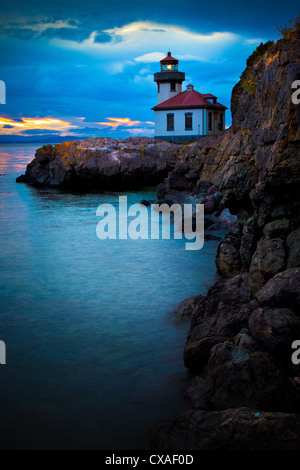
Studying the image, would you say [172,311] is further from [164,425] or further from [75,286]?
[164,425]

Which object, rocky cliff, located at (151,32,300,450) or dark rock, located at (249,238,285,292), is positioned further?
dark rock, located at (249,238,285,292)

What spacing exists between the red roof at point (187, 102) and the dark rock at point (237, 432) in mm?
48261

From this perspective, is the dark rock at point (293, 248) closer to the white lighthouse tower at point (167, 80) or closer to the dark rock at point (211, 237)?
the dark rock at point (211, 237)

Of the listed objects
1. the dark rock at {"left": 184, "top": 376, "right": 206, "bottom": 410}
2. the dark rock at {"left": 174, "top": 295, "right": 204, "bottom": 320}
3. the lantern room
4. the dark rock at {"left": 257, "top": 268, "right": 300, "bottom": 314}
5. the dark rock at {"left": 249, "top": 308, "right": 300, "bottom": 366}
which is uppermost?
the lantern room

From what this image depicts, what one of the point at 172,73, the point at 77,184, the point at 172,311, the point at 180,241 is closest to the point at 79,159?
the point at 77,184

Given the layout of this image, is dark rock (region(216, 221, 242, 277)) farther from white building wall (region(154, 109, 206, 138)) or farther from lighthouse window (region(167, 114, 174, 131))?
lighthouse window (region(167, 114, 174, 131))

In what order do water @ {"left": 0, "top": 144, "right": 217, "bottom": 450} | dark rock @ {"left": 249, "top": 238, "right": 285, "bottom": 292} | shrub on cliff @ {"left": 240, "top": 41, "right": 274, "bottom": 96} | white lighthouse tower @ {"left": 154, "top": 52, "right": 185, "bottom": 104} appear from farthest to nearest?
white lighthouse tower @ {"left": 154, "top": 52, "right": 185, "bottom": 104} < shrub on cliff @ {"left": 240, "top": 41, "right": 274, "bottom": 96} < dark rock @ {"left": 249, "top": 238, "right": 285, "bottom": 292} < water @ {"left": 0, "top": 144, "right": 217, "bottom": 450}

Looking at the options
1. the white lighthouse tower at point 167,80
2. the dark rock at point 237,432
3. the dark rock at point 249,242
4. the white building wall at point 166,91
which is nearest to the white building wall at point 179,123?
the white building wall at point 166,91

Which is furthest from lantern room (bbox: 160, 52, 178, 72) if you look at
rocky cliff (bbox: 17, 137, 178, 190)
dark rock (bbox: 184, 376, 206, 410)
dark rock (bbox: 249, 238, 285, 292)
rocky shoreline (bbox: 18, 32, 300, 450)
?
dark rock (bbox: 184, 376, 206, 410)

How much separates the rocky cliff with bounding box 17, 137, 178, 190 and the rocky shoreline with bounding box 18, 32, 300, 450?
30317 millimetres

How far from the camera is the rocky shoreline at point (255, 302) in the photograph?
5.10 metres

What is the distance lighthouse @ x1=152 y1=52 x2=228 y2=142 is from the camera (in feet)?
168

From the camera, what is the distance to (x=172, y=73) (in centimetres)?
5338
